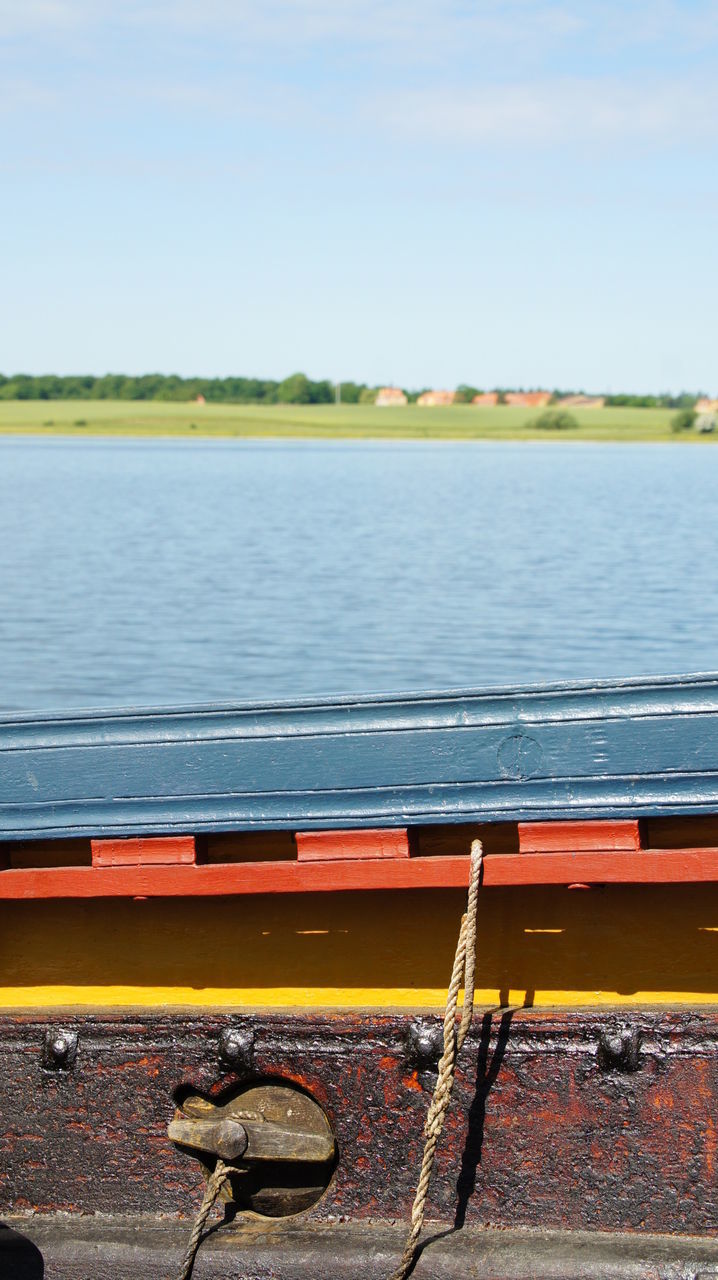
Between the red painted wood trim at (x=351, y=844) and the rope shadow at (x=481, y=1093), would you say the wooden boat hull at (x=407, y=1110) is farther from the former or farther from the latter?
the red painted wood trim at (x=351, y=844)

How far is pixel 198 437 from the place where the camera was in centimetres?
11931

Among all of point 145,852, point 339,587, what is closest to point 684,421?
point 339,587

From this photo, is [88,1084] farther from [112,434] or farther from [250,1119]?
[112,434]

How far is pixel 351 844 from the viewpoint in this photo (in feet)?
9.91

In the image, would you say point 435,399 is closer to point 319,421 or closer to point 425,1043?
point 319,421

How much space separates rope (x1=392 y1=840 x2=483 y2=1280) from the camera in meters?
2.77

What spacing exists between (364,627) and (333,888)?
1684 cm

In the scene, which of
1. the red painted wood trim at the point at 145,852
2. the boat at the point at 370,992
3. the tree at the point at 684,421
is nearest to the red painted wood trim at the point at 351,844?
the boat at the point at 370,992

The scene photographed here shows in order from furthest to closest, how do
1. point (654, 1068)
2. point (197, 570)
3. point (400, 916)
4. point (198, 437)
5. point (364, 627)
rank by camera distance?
1. point (198, 437)
2. point (197, 570)
3. point (364, 627)
4. point (400, 916)
5. point (654, 1068)

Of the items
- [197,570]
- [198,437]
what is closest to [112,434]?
[198,437]

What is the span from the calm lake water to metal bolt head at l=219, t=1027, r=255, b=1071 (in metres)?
5.88

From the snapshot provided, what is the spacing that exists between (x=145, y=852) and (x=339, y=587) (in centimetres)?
2100

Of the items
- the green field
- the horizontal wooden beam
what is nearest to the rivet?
the horizontal wooden beam

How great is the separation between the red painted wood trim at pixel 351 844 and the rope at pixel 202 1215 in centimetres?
67
